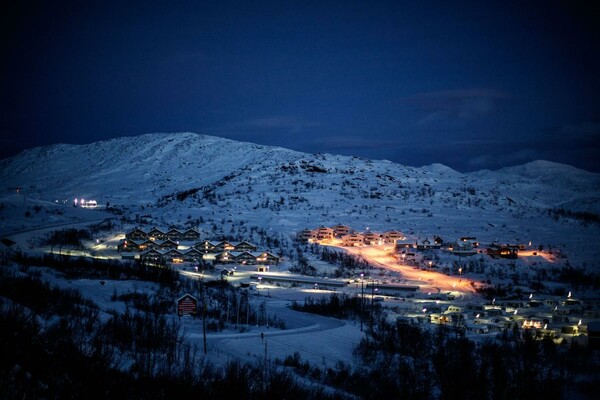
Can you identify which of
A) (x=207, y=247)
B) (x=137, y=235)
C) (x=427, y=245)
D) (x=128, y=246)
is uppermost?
(x=137, y=235)

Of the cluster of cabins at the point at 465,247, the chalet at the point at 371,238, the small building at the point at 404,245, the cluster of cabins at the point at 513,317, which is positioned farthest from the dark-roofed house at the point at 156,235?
the cluster of cabins at the point at 513,317

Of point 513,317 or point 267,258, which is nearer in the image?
point 513,317

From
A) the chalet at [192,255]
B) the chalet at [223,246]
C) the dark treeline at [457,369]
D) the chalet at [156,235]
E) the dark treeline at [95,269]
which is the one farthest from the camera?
the chalet at [156,235]

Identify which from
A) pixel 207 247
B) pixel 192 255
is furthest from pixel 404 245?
pixel 192 255

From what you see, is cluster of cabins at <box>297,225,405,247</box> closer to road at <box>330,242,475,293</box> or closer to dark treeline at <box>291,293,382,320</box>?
road at <box>330,242,475,293</box>

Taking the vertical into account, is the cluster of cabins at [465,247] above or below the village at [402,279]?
above

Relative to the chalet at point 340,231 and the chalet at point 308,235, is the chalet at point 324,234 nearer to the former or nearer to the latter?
the chalet at point 308,235

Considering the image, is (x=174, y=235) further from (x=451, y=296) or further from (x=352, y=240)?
(x=451, y=296)

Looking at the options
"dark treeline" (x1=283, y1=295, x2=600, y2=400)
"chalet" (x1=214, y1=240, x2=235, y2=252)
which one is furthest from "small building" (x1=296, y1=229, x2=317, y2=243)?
"dark treeline" (x1=283, y1=295, x2=600, y2=400)
